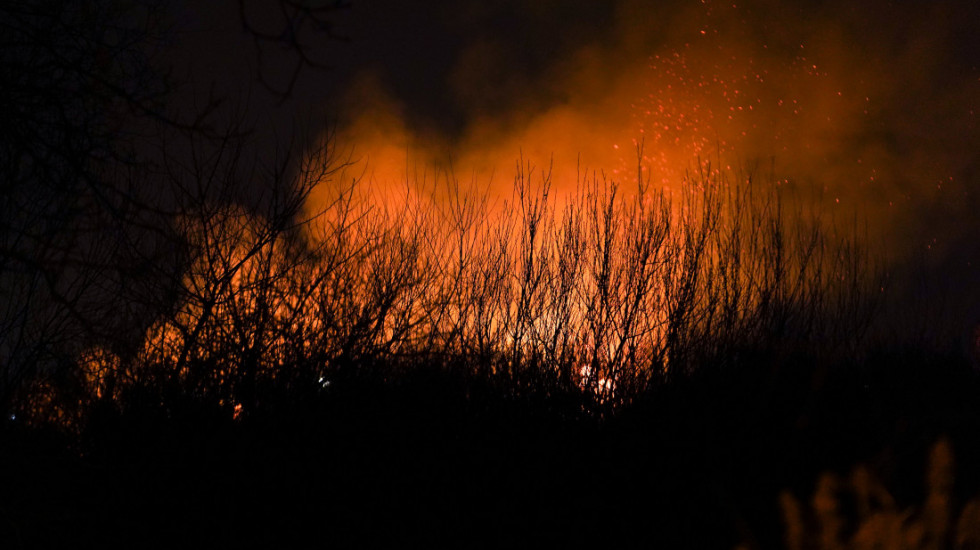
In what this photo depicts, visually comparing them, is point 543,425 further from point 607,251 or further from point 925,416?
point 925,416

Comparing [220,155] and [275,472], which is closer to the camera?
[275,472]

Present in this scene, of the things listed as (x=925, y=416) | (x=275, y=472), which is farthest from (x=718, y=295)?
(x=275, y=472)

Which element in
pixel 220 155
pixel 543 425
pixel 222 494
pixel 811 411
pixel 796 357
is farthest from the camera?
pixel 796 357

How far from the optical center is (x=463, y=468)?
674 centimetres

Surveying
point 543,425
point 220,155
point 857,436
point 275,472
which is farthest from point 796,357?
point 220,155

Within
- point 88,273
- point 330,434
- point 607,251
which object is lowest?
point 330,434

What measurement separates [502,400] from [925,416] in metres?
5.19

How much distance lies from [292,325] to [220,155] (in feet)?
6.53

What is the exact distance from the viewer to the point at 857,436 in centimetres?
788

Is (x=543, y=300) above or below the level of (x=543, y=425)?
above

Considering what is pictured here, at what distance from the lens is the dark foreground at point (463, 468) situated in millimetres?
5703

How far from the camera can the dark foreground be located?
18.7ft

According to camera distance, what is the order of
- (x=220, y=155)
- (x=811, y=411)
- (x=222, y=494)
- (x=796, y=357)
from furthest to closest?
1. (x=796, y=357)
2. (x=811, y=411)
3. (x=220, y=155)
4. (x=222, y=494)

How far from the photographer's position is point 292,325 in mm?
7953
